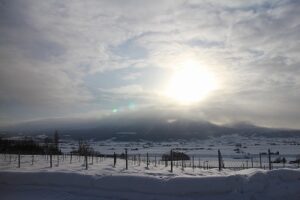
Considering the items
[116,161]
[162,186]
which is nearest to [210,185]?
[162,186]

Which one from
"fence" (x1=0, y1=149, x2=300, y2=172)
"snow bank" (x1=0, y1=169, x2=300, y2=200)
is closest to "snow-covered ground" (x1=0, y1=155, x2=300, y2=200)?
"snow bank" (x1=0, y1=169, x2=300, y2=200)

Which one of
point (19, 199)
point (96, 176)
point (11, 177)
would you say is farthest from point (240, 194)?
point (11, 177)

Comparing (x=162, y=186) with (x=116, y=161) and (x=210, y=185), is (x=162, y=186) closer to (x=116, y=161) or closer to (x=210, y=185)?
(x=210, y=185)

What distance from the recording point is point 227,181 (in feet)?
42.7

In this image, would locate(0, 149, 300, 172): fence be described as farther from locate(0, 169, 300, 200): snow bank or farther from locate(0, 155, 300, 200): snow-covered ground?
locate(0, 169, 300, 200): snow bank

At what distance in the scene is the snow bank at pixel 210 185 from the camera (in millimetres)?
12617

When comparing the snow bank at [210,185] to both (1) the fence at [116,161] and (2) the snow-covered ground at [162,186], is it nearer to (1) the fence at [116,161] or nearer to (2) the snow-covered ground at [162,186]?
(2) the snow-covered ground at [162,186]

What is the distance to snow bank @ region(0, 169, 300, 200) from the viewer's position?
12.6 m

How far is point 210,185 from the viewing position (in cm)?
1308

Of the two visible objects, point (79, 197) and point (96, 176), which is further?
point (96, 176)

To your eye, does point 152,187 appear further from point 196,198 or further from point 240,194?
point 240,194

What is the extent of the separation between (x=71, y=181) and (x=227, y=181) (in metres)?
6.80

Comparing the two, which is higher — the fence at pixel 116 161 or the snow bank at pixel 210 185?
the snow bank at pixel 210 185

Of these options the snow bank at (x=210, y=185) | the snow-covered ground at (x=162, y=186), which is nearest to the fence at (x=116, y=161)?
the snow-covered ground at (x=162, y=186)
